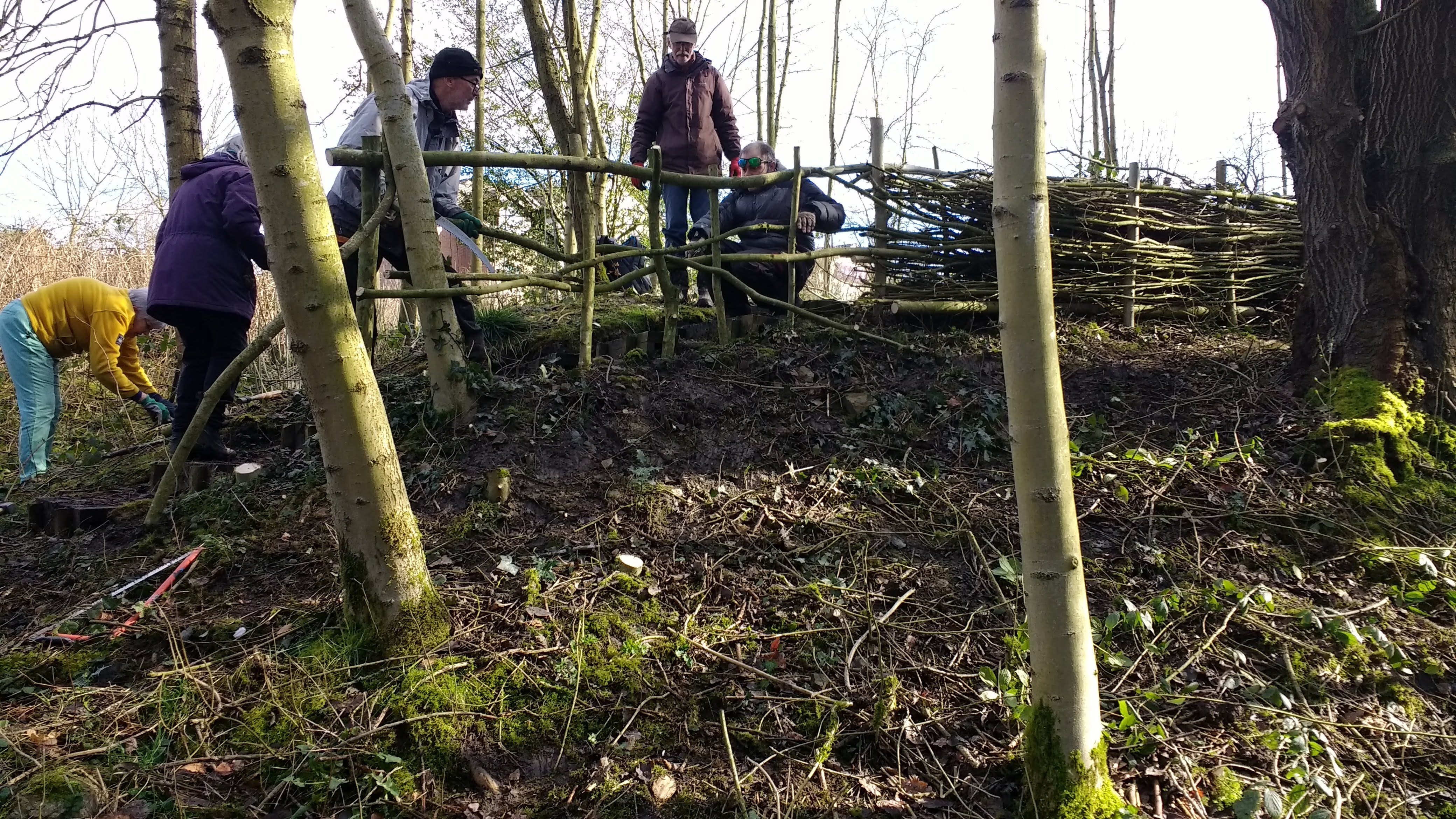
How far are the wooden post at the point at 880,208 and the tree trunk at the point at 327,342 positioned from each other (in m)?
3.55

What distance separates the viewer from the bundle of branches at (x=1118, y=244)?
5.05 metres

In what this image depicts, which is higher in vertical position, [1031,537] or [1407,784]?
[1031,537]

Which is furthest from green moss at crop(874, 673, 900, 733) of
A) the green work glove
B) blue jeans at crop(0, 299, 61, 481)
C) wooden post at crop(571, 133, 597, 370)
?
blue jeans at crop(0, 299, 61, 481)

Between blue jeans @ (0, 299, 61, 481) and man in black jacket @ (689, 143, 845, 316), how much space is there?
12.8 feet

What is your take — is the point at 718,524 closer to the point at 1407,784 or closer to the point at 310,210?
the point at 310,210

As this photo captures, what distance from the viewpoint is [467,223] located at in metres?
3.87

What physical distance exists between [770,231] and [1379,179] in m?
3.22

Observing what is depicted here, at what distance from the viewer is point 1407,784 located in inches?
87.6

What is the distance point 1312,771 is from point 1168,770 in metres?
0.41

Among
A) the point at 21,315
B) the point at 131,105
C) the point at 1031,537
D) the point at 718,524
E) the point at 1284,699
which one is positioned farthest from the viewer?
the point at 131,105

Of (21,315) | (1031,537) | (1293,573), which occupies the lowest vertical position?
(1293,573)

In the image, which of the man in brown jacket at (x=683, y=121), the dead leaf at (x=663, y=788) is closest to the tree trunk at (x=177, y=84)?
the man in brown jacket at (x=683, y=121)

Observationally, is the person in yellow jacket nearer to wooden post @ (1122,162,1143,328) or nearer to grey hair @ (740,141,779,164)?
grey hair @ (740,141,779,164)

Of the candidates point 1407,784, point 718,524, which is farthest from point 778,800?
point 1407,784
